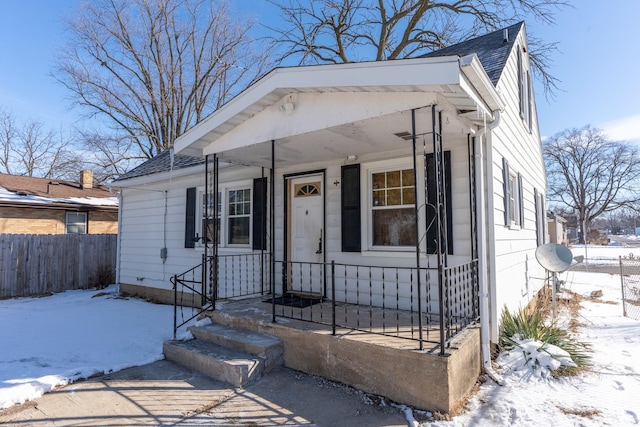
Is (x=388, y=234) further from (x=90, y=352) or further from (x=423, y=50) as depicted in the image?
(x=423, y=50)

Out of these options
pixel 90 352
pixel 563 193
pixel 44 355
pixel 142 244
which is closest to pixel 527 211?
pixel 90 352

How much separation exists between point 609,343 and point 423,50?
13.6 metres

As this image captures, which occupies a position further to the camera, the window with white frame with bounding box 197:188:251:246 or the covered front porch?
the window with white frame with bounding box 197:188:251:246

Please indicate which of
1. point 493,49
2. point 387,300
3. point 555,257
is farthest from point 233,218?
point 555,257

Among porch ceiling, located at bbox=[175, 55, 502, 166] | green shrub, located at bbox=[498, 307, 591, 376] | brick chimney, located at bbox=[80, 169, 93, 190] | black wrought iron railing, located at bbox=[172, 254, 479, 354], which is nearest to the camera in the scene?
porch ceiling, located at bbox=[175, 55, 502, 166]

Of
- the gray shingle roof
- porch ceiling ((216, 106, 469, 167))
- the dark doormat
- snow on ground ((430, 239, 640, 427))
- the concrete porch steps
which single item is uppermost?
the gray shingle roof

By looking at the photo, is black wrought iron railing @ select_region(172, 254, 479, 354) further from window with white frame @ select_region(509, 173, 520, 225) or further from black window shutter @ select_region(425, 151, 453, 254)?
window with white frame @ select_region(509, 173, 520, 225)

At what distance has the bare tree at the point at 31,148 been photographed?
858 inches

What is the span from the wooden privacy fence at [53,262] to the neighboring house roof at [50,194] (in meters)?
2.71

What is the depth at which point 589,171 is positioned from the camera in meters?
37.2

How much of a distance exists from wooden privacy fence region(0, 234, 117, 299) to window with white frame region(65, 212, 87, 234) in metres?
3.13

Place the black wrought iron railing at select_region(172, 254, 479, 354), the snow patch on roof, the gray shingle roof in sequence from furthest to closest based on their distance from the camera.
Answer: the snow patch on roof
the gray shingle roof
the black wrought iron railing at select_region(172, 254, 479, 354)

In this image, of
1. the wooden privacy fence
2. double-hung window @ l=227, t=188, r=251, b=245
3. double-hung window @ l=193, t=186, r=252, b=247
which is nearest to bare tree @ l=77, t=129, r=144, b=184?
the wooden privacy fence

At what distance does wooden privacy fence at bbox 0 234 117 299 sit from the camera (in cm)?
943
